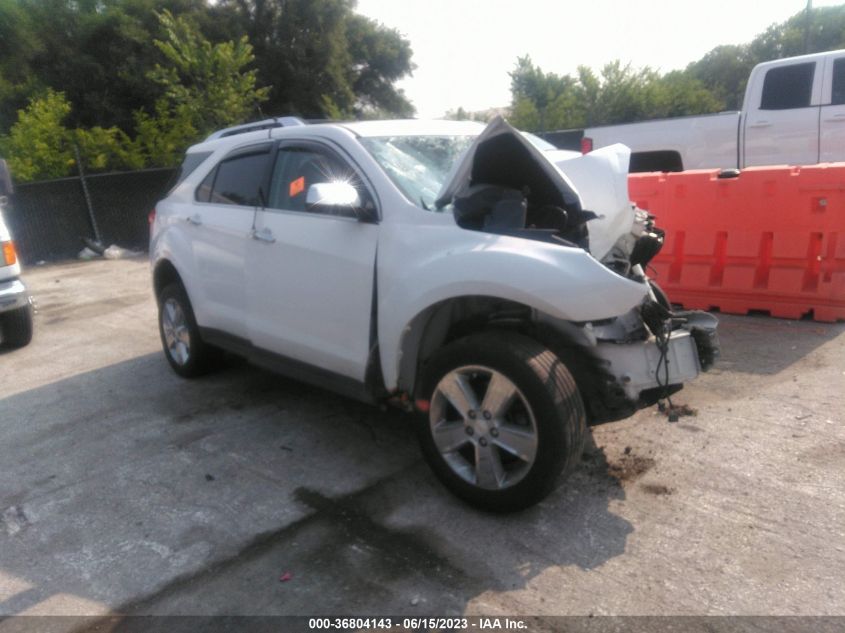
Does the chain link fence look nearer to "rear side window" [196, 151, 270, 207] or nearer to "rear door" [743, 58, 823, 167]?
"rear side window" [196, 151, 270, 207]

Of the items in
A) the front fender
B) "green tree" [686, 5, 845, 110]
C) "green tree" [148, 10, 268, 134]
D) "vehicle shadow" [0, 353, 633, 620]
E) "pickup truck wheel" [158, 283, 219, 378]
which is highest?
"green tree" [686, 5, 845, 110]

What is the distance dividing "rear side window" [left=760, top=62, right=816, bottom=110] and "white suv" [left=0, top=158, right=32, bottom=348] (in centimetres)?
846

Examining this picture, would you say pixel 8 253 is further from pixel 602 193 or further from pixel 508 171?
pixel 602 193

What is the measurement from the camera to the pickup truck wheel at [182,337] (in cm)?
556

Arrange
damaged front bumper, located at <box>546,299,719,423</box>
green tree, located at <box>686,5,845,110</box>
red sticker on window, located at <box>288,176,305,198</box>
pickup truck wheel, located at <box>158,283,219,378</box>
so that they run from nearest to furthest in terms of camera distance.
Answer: damaged front bumper, located at <box>546,299,719,423</box> < red sticker on window, located at <box>288,176,305,198</box> < pickup truck wheel, located at <box>158,283,219,378</box> < green tree, located at <box>686,5,845,110</box>

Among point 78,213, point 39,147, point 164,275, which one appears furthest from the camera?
point 39,147

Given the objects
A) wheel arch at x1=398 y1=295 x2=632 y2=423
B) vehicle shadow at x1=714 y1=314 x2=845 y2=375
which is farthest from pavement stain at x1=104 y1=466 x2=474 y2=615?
vehicle shadow at x1=714 y1=314 x2=845 y2=375

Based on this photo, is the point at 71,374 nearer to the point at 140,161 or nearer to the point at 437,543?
the point at 437,543

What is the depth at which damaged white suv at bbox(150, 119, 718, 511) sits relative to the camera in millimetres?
3232

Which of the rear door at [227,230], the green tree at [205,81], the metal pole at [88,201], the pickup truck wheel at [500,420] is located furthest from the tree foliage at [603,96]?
the pickup truck wheel at [500,420]

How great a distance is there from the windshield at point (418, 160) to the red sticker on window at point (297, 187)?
51 centimetres

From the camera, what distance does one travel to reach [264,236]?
14.9ft

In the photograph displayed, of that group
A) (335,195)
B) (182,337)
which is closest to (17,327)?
(182,337)

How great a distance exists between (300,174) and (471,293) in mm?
1671
